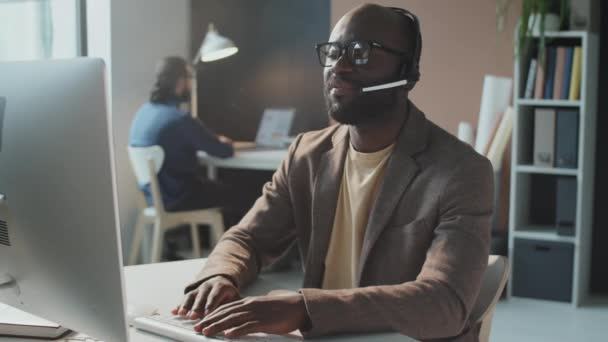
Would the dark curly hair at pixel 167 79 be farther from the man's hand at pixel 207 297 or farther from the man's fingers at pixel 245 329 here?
the man's fingers at pixel 245 329

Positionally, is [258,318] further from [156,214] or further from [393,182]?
[156,214]

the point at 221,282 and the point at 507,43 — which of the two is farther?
the point at 507,43

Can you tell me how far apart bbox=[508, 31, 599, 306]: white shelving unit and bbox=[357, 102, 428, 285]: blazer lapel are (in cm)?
255

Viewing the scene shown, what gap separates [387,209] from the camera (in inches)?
60.5

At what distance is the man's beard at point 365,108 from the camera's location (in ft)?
5.22

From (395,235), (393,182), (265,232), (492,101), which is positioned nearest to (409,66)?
(393,182)

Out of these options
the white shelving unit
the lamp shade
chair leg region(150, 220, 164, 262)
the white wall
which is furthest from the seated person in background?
the white shelving unit

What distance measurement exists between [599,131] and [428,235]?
3046mm

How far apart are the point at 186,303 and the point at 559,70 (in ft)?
10.0

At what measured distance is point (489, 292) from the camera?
150cm

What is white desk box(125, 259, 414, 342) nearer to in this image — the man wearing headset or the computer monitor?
the man wearing headset

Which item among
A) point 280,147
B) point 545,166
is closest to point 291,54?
point 280,147

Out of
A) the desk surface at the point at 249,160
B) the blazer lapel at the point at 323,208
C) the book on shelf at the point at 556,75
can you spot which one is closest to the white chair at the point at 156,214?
the desk surface at the point at 249,160

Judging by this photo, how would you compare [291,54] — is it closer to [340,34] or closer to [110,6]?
[110,6]
